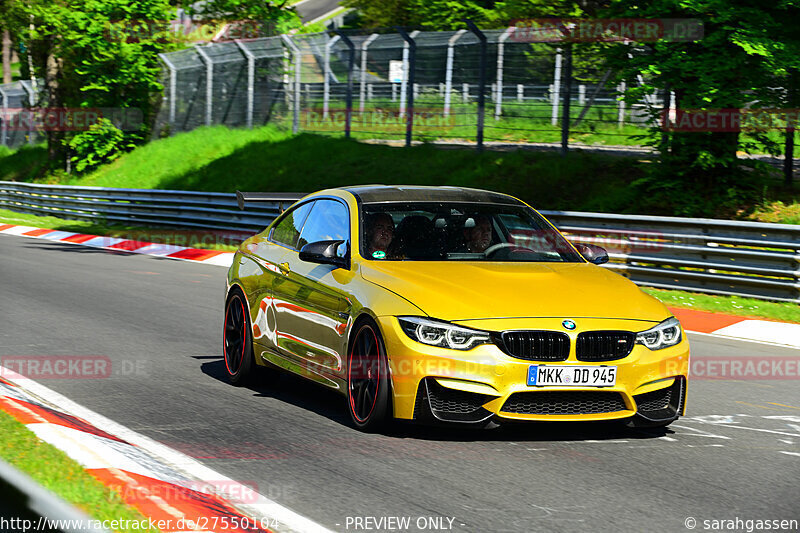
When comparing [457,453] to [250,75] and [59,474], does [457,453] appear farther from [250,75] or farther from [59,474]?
[250,75]

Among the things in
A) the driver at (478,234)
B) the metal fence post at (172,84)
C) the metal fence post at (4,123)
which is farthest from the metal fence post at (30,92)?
the driver at (478,234)

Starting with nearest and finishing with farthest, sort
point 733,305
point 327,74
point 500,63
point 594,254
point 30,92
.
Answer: point 594,254 → point 733,305 → point 500,63 → point 327,74 → point 30,92

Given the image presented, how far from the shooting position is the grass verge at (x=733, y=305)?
13070mm

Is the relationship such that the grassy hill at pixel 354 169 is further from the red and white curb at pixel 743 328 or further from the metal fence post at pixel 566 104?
the red and white curb at pixel 743 328

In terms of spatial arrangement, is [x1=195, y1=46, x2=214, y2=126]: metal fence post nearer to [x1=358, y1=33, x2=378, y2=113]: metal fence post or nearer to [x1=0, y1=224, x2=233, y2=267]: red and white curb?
[x1=358, y1=33, x2=378, y2=113]: metal fence post

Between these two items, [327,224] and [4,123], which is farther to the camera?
[4,123]

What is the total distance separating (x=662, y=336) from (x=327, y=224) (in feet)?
8.53

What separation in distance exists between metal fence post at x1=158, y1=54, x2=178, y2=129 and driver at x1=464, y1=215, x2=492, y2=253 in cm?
3082

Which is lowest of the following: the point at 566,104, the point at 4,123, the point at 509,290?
the point at 4,123

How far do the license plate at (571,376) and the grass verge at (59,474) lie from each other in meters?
2.50

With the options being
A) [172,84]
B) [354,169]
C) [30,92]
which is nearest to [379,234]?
[354,169]

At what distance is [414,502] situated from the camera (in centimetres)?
524

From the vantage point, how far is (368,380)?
6.71 meters

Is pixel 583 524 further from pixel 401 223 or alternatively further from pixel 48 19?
pixel 48 19
